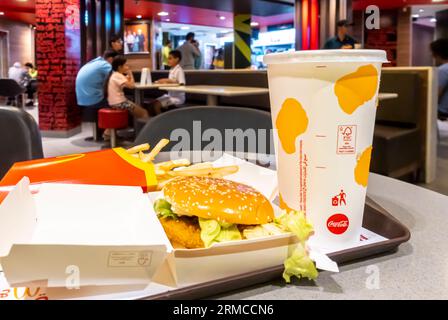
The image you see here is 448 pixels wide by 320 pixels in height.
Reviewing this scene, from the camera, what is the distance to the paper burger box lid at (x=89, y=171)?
2.20 feet

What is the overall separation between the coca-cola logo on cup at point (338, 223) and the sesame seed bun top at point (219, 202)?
0.08 m

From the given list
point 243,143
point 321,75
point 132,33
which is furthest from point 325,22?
point 321,75

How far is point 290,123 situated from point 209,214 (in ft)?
0.52

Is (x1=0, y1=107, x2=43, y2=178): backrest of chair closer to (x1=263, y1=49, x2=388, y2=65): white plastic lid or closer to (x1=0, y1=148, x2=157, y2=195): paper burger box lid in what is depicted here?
(x1=0, y1=148, x2=157, y2=195): paper burger box lid

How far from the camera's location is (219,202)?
0.56 meters

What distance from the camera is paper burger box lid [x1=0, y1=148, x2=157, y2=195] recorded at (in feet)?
2.20

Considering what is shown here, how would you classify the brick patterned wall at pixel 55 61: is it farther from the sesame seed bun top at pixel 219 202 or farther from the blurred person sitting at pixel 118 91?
the sesame seed bun top at pixel 219 202

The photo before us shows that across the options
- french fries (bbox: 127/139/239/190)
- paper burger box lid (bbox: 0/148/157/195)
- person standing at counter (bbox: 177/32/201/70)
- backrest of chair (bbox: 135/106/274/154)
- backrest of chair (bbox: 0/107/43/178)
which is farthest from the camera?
person standing at counter (bbox: 177/32/201/70)

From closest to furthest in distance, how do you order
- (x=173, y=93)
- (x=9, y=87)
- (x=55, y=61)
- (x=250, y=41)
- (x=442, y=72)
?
(x=442, y=72) → (x=173, y=93) → (x=55, y=61) → (x=9, y=87) → (x=250, y=41)

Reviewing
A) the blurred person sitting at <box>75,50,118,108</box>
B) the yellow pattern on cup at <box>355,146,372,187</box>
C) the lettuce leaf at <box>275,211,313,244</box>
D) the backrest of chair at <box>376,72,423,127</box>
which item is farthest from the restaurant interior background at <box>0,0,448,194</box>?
the blurred person sitting at <box>75,50,118,108</box>

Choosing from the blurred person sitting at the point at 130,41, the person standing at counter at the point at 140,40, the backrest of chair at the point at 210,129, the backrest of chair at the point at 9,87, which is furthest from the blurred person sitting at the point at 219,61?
the backrest of chair at the point at 210,129

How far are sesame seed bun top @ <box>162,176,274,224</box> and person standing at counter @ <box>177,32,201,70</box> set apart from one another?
11.0 m

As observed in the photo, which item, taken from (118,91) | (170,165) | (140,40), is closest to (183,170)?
(170,165)

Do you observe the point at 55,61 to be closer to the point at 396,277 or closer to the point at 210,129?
the point at 210,129
